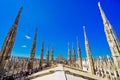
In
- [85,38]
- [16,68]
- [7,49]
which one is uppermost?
→ [85,38]

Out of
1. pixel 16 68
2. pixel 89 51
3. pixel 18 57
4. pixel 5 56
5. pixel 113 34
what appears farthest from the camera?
pixel 18 57

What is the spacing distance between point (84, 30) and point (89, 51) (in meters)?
3.85

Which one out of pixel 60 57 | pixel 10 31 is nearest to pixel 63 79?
pixel 10 31

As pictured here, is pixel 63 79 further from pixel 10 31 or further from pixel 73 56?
pixel 73 56

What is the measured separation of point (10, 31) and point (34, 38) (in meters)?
12.7

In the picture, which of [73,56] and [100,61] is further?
[100,61]

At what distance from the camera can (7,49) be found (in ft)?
37.2

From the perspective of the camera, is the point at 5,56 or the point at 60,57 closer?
the point at 5,56

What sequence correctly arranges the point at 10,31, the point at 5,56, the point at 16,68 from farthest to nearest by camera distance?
the point at 16,68 < the point at 10,31 < the point at 5,56

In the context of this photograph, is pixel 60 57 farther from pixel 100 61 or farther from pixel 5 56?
pixel 5 56

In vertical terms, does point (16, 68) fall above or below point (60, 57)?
below

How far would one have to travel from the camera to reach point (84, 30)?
18.0 meters

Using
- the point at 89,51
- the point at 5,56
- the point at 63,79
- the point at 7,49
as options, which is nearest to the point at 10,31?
the point at 7,49

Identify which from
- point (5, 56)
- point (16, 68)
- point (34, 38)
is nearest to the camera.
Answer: point (5, 56)
